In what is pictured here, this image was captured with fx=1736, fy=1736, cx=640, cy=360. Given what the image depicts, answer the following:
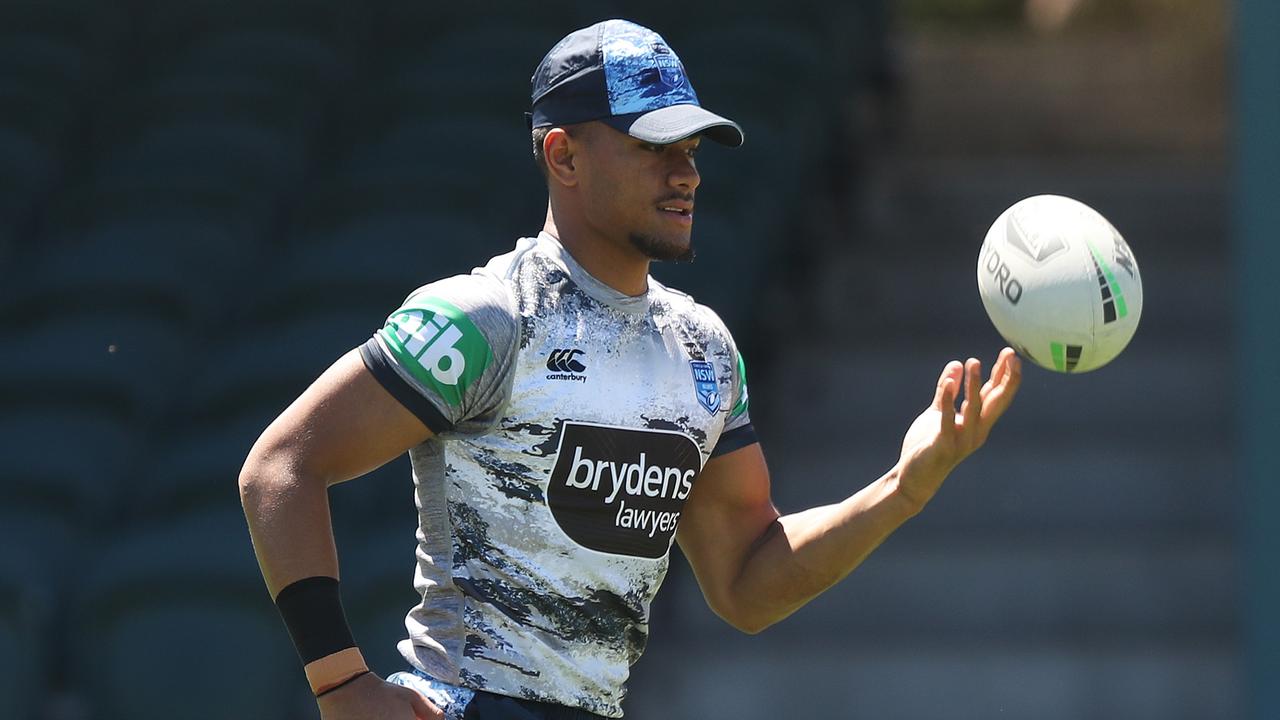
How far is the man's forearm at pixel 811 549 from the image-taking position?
8.79 ft

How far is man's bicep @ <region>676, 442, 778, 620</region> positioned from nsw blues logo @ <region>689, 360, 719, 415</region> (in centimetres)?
17

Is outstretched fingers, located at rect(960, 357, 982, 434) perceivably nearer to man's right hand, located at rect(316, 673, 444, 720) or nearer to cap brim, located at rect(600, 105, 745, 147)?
cap brim, located at rect(600, 105, 745, 147)

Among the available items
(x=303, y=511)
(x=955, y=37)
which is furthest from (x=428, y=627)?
(x=955, y=37)

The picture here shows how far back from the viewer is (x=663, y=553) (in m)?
2.64

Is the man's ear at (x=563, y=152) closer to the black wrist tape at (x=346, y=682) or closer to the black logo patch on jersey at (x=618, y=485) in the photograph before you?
the black logo patch on jersey at (x=618, y=485)

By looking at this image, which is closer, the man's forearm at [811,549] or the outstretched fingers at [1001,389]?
the outstretched fingers at [1001,389]

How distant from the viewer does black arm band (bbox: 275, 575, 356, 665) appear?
2309 millimetres

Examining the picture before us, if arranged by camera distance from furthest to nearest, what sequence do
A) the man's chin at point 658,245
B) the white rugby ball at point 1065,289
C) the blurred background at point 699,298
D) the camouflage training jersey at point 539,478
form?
the blurred background at point 699,298 < the white rugby ball at point 1065,289 < the man's chin at point 658,245 < the camouflage training jersey at point 539,478

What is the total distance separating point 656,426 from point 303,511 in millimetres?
547

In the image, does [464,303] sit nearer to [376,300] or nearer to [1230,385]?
[376,300]

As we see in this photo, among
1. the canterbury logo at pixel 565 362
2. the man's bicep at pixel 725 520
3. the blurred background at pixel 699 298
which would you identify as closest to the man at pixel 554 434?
the canterbury logo at pixel 565 362

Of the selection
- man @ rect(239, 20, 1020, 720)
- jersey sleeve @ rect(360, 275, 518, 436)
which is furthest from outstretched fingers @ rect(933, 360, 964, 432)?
jersey sleeve @ rect(360, 275, 518, 436)

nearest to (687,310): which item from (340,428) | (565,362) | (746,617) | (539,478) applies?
(565,362)

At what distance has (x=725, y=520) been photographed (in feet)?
9.44
